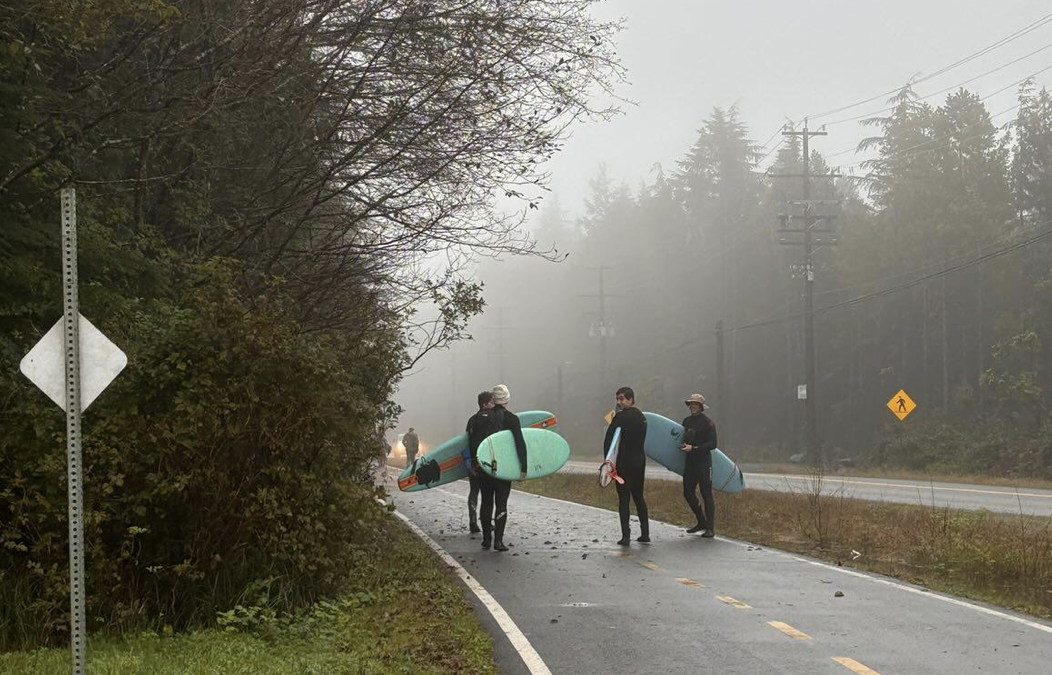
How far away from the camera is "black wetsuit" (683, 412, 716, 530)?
15.5 m

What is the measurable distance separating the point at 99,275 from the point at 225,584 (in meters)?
3.52

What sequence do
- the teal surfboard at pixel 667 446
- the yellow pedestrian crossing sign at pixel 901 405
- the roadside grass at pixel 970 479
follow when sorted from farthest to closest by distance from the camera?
1. the yellow pedestrian crossing sign at pixel 901 405
2. the roadside grass at pixel 970 479
3. the teal surfboard at pixel 667 446

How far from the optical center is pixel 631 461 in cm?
1461

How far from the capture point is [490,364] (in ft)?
457

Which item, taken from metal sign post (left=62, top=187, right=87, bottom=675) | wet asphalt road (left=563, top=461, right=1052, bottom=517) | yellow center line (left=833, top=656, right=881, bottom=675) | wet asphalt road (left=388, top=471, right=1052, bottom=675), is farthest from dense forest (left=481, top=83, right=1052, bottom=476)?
metal sign post (left=62, top=187, right=87, bottom=675)

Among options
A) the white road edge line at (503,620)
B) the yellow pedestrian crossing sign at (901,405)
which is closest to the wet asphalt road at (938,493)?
the yellow pedestrian crossing sign at (901,405)

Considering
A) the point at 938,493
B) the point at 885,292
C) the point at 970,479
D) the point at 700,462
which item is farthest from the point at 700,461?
the point at 885,292

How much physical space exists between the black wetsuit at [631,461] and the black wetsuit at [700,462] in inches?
40.0

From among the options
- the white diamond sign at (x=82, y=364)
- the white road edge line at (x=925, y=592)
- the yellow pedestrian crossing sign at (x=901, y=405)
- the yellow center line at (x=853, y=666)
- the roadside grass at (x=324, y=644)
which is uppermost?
the yellow pedestrian crossing sign at (x=901, y=405)

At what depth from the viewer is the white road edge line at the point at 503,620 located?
25.0ft

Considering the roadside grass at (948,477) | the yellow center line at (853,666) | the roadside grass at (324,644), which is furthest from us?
the roadside grass at (948,477)

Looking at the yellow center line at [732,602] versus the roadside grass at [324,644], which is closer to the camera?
the roadside grass at [324,644]

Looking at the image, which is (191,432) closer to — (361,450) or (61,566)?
(61,566)

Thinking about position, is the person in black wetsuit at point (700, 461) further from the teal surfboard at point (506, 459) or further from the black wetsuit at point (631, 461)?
the teal surfboard at point (506, 459)
